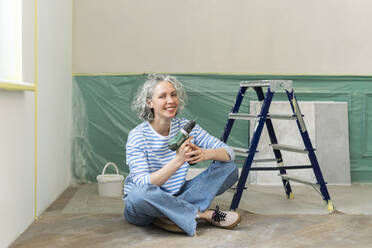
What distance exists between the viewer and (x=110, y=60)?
146 inches

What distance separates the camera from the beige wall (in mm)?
3699

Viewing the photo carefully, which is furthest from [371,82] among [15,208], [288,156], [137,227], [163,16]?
[15,208]

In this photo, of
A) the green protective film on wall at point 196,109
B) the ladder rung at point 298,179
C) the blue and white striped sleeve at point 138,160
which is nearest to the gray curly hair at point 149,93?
Answer: the blue and white striped sleeve at point 138,160

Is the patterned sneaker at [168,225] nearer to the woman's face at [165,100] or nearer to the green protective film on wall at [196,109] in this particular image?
the woman's face at [165,100]

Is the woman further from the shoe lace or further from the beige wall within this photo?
the beige wall

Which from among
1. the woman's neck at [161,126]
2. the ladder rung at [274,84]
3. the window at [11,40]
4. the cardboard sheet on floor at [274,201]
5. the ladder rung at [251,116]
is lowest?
the cardboard sheet on floor at [274,201]

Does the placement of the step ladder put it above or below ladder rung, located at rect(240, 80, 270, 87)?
below

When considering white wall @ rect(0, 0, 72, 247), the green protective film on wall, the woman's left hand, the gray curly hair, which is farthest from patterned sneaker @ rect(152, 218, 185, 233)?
the green protective film on wall

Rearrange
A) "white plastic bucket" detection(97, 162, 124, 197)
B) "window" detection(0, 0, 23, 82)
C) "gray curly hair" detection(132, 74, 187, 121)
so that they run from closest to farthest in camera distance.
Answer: "window" detection(0, 0, 23, 82) → "gray curly hair" detection(132, 74, 187, 121) → "white plastic bucket" detection(97, 162, 124, 197)

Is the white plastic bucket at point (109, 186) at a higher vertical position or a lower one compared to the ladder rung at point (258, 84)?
lower

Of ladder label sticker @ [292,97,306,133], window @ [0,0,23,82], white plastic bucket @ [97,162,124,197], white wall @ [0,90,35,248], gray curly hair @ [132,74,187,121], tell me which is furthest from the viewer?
white plastic bucket @ [97,162,124,197]

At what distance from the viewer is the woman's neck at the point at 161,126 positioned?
2.40m

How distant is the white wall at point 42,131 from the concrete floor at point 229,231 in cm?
13

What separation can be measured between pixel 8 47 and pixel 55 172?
1227 millimetres
